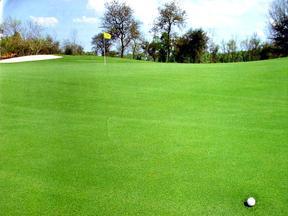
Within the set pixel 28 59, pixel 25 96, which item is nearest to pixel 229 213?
pixel 25 96

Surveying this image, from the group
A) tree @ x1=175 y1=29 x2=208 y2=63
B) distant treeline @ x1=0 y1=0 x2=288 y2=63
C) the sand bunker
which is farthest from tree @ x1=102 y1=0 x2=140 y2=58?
the sand bunker

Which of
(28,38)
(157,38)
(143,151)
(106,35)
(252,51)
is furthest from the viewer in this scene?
(252,51)

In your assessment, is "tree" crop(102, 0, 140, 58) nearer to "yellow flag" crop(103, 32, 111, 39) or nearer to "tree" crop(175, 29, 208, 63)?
"yellow flag" crop(103, 32, 111, 39)

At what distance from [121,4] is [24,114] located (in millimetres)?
2274

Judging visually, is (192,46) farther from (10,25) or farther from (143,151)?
(143,151)

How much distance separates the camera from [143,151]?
149 inches

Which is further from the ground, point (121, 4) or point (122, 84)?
point (121, 4)

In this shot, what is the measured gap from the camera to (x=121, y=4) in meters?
4.32

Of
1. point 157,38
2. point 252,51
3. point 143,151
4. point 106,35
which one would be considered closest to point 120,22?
point 106,35

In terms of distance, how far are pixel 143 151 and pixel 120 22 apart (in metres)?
2.26

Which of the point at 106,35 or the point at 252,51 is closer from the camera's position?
the point at 106,35

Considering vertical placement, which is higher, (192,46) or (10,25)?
(10,25)

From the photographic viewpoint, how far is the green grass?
282 cm

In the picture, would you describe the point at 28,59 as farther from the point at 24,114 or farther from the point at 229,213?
the point at 229,213
